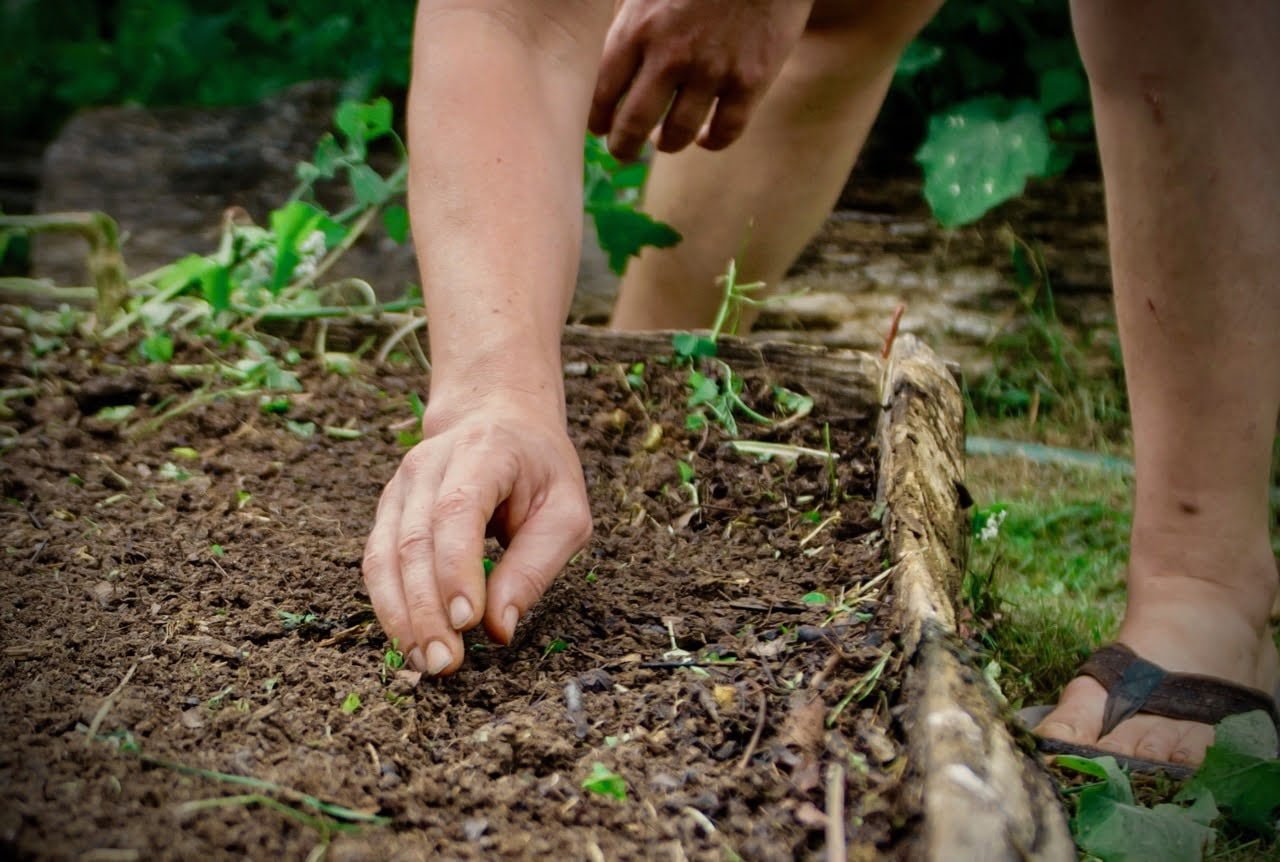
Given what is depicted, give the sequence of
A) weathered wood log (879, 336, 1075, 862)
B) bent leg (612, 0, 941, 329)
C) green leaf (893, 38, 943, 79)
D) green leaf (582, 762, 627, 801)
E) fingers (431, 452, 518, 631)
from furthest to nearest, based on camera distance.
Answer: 1. green leaf (893, 38, 943, 79)
2. bent leg (612, 0, 941, 329)
3. fingers (431, 452, 518, 631)
4. green leaf (582, 762, 627, 801)
5. weathered wood log (879, 336, 1075, 862)

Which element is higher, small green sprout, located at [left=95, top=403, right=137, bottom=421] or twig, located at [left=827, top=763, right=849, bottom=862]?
twig, located at [left=827, top=763, right=849, bottom=862]

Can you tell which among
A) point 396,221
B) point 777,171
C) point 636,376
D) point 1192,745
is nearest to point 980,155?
point 777,171

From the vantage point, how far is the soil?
869 millimetres

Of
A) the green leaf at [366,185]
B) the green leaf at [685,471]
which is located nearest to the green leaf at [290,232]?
the green leaf at [366,185]

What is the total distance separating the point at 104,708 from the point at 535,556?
415 millimetres

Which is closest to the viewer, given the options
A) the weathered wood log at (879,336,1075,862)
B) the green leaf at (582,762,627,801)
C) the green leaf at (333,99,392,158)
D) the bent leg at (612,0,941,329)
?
the weathered wood log at (879,336,1075,862)

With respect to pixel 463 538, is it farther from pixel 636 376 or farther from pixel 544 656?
pixel 636 376

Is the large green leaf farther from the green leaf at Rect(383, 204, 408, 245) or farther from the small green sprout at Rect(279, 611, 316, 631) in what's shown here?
the green leaf at Rect(383, 204, 408, 245)

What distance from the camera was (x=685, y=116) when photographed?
1.62 meters

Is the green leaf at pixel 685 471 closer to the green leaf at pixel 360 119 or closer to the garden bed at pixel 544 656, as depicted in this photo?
the garden bed at pixel 544 656

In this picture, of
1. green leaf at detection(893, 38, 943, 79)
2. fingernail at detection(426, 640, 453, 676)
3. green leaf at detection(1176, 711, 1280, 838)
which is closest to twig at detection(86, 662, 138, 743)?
fingernail at detection(426, 640, 453, 676)

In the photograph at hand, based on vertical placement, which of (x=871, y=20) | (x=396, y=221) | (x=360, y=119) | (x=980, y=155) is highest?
(x=871, y=20)

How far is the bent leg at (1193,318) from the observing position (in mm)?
1407

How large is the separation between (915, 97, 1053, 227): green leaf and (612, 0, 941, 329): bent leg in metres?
0.67
